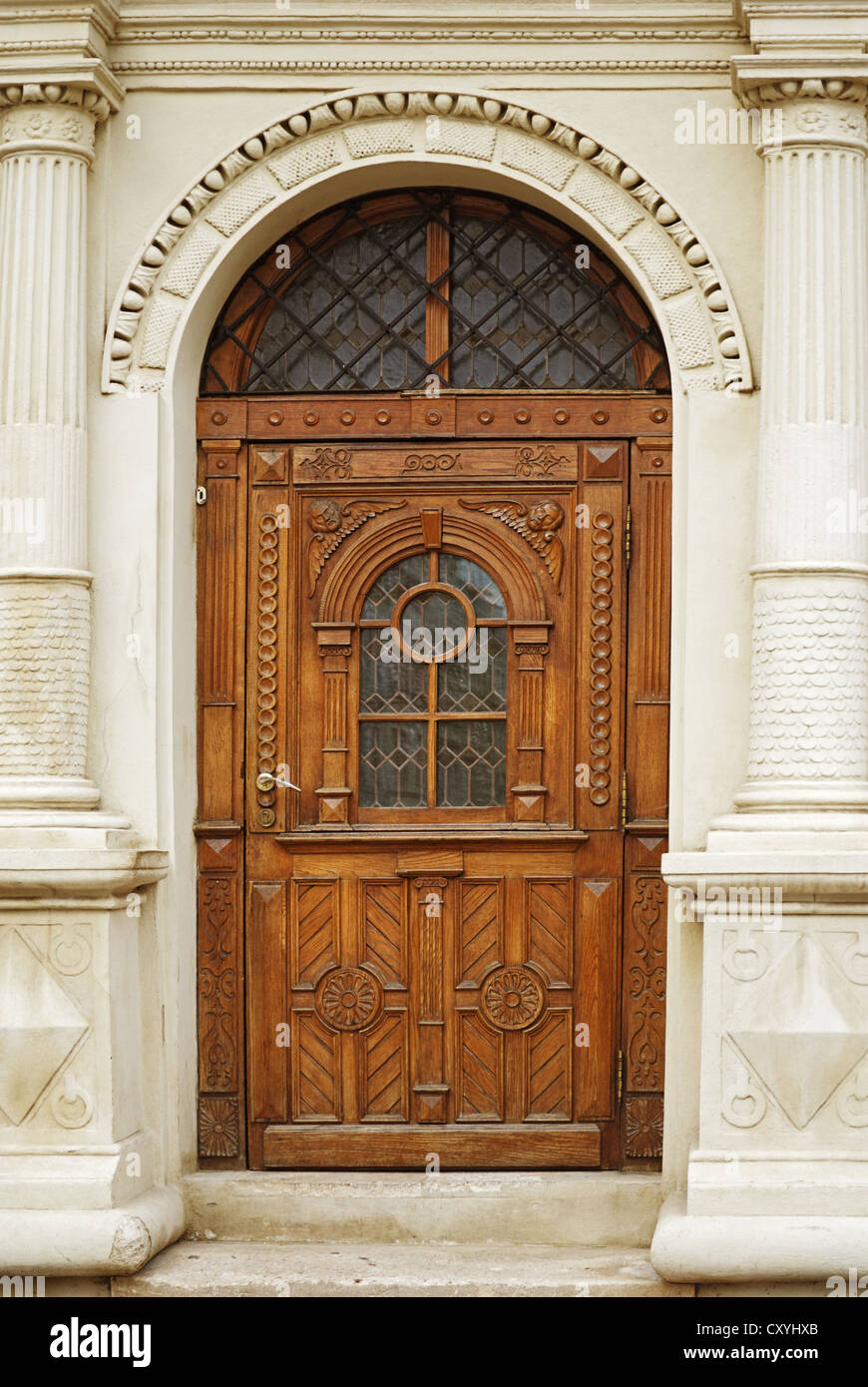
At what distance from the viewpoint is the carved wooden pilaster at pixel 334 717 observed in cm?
678

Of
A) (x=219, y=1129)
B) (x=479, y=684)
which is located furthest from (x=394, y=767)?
(x=219, y=1129)

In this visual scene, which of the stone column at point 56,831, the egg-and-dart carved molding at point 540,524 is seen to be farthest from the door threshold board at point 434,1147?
the egg-and-dart carved molding at point 540,524

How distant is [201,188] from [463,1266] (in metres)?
3.82

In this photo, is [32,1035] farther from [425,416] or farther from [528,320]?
[528,320]

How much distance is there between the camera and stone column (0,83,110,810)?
6.37m

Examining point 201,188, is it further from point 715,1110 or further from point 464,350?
point 715,1110

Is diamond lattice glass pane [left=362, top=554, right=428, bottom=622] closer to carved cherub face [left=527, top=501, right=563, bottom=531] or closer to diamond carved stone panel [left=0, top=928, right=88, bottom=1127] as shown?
carved cherub face [left=527, top=501, right=563, bottom=531]

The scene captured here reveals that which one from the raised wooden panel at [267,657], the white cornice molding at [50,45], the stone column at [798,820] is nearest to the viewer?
the stone column at [798,820]

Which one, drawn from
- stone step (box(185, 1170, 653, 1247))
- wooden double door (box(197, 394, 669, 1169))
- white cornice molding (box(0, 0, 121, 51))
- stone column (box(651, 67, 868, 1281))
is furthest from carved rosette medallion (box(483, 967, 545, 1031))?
white cornice molding (box(0, 0, 121, 51))

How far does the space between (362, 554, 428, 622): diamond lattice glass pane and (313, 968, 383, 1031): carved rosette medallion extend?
1.29 m

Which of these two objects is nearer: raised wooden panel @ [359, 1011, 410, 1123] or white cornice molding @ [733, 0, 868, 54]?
white cornice molding @ [733, 0, 868, 54]

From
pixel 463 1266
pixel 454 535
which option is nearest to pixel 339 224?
pixel 454 535

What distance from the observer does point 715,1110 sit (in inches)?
234

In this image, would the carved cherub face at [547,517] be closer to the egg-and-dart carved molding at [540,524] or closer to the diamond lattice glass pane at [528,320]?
the egg-and-dart carved molding at [540,524]
